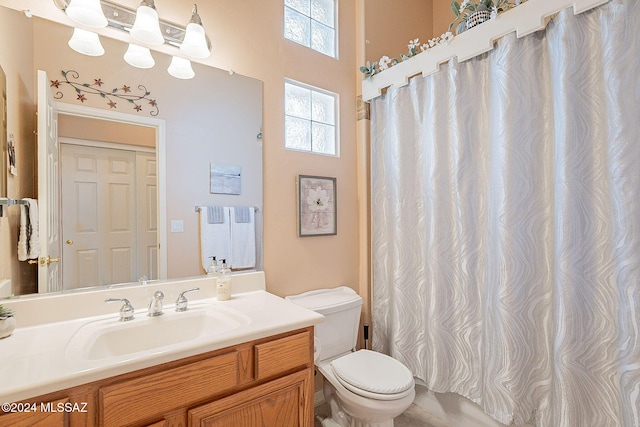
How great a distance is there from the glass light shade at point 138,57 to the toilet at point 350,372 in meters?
1.42

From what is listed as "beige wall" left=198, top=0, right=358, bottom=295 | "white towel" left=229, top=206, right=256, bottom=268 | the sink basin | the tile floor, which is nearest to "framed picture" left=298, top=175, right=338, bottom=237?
"beige wall" left=198, top=0, right=358, bottom=295

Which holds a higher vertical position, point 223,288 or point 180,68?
point 180,68

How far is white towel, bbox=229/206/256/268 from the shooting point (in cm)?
175

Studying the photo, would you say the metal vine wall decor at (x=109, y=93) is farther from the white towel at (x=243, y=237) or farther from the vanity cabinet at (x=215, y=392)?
the vanity cabinet at (x=215, y=392)

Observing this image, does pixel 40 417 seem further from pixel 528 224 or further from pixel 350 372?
pixel 528 224

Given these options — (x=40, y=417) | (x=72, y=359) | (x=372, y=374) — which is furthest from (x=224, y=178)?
(x=372, y=374)

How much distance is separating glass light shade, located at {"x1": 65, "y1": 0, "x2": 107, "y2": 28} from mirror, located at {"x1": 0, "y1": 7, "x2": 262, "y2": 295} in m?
0.08

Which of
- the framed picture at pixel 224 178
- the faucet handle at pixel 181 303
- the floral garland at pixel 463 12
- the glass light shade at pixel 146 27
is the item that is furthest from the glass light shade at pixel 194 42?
the faucet handle at pixel 181 303

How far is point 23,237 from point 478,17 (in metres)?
2.22

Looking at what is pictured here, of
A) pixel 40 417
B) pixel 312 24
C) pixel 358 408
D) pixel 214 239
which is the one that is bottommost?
pixel 358 408

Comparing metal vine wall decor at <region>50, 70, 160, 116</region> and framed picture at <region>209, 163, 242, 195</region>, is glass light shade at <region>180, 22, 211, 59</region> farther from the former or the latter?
framed picture at <region>209, 163, 242, 195</region>

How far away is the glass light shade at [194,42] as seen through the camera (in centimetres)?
151

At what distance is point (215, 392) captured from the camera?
109cm

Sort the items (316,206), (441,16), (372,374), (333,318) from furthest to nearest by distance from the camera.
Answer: (441,16) < (316,206) < (333,318) < (372,374)
